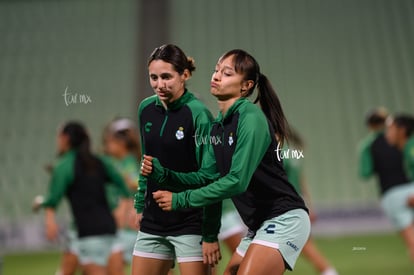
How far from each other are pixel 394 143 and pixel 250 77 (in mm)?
3929

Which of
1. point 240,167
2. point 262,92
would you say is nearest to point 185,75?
point 262,92

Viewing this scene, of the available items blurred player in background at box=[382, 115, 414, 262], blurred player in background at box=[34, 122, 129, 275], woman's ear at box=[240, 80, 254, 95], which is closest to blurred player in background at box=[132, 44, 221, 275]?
woman's ear at box=[240, 80, 254, 95]

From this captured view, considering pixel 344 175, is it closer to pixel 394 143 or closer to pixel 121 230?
pixel 394 143

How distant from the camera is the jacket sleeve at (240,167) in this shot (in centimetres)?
279

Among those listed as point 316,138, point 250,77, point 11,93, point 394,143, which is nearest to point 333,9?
point 316,138

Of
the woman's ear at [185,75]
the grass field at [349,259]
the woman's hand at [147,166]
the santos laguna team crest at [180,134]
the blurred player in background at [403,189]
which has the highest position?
the woman's ear at [185,75]

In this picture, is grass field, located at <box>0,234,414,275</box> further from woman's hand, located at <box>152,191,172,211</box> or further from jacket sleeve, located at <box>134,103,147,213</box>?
woman's hand, located at <box>152,191,172,211</box>

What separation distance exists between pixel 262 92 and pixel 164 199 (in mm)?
751

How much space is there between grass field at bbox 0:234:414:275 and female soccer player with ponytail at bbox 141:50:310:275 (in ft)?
10.2

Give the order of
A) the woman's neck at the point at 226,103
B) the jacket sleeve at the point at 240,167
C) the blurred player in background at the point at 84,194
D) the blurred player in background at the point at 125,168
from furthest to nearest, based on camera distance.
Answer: the blurred player in background at the point at 125,168
the blurred player in background at the point at 84,194
the woman's neck at the point at 226,103
the jacket sleeve at the point at 240,167

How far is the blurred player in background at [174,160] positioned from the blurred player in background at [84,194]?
1.73 m

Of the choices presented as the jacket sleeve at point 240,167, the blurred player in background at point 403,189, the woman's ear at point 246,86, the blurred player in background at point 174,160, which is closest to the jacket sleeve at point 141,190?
the blurred player in background at point 174,160

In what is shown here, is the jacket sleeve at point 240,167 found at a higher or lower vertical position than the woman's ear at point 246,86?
lower

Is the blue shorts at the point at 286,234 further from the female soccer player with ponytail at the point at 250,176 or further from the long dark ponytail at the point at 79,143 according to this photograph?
the long dark ponytail at the point at 79,143
